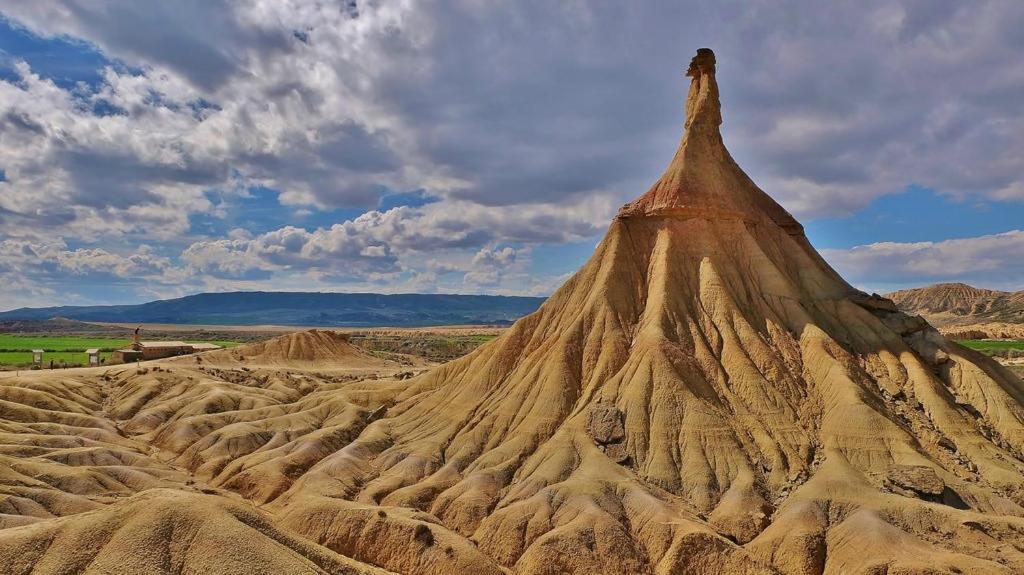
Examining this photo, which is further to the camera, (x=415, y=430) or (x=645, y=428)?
(x=415, y=430)

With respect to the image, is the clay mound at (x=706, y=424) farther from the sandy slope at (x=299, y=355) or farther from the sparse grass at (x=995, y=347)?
the sparse grass at (x=995, y=347)

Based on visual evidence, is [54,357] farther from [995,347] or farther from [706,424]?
[995,347]

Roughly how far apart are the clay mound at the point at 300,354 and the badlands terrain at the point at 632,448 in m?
58.3

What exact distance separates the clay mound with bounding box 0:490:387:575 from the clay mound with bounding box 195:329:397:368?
10668 centimetres

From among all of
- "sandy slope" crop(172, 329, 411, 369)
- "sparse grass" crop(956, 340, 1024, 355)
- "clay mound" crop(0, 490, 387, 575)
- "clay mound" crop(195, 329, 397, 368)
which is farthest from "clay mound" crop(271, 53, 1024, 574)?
"sparse grass" crop(956, 340, 1024, 355)

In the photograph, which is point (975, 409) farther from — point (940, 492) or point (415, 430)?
point (415, 430)

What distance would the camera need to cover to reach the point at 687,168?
62656 mm

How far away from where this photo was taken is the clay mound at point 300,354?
131625 millimetres

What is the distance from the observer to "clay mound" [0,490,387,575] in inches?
945

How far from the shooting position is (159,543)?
24.8m

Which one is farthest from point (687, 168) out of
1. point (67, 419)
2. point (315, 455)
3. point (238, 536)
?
point (67, 419)

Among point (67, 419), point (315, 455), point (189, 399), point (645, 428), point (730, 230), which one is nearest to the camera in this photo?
point (645, 428)

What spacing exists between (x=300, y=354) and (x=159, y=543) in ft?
385

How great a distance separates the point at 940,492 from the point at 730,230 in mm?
28789
